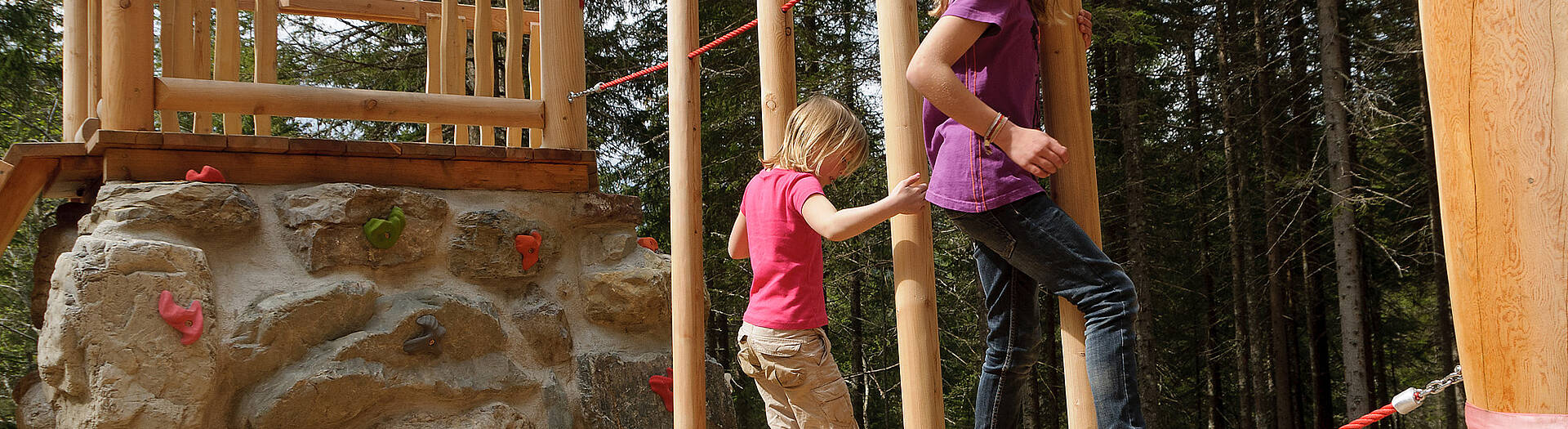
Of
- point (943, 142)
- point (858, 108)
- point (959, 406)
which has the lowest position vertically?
point (959, 406)

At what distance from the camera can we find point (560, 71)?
4.29 m

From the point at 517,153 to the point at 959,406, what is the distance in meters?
9.78

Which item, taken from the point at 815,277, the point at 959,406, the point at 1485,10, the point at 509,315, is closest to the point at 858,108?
the point at 959,406

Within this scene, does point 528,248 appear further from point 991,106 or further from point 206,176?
point 991,106

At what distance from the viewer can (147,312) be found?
129 inches

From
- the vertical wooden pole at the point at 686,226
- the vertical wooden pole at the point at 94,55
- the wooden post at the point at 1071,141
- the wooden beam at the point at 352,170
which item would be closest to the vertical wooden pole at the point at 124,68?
the wooden beam at the point at 352,170

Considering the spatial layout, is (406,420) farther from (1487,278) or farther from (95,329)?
(1487,278)

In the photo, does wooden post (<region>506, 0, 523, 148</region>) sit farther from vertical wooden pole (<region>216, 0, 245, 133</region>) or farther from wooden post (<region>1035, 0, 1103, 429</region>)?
wooden post (<region>1035, 0, 1103, 429</region>)

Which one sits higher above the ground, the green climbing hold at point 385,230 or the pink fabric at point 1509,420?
the green climbing hold at point 385,230

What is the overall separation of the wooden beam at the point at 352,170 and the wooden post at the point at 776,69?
162cm

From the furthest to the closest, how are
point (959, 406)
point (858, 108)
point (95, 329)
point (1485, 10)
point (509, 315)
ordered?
point (959, 406) → point (858, 108) → point (509, 315) → point (95, 329) → point (1485, 10)

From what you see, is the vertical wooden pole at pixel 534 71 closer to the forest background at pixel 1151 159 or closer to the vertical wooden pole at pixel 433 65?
the vertical wooden pole at pixel 433 65

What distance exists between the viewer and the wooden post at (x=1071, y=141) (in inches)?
93.1

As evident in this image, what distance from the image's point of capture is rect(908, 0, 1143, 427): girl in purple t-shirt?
7.04ft
